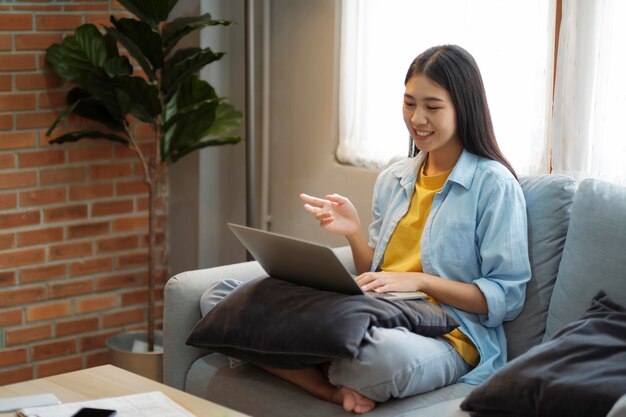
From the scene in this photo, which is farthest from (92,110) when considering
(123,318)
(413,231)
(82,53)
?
(413,231)

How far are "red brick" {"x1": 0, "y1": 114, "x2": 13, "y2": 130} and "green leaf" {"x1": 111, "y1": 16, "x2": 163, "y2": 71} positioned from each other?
1.64 feet

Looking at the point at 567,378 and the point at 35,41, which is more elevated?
the point at 35,41

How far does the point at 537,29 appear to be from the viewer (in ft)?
9.14

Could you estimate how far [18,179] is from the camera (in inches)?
138

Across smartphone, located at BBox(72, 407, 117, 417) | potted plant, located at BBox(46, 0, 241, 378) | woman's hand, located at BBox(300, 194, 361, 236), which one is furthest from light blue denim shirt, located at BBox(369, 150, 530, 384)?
potted plant, located at BBox(46, 0, 241, 378)

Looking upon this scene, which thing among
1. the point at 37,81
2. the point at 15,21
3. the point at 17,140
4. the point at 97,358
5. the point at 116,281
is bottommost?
the point at 97,358

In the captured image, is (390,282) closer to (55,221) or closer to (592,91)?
(592,91)

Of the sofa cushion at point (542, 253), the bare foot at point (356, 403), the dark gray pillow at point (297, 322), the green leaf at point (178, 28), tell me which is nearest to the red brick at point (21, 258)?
the green leaf at point (178, 28)

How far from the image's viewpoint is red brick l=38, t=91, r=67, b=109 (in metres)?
3.53

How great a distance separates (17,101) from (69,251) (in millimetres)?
611

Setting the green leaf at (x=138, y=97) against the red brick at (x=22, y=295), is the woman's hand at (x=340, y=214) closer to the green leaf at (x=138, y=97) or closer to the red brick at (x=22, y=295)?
the green leaf at (x=138, y=97)

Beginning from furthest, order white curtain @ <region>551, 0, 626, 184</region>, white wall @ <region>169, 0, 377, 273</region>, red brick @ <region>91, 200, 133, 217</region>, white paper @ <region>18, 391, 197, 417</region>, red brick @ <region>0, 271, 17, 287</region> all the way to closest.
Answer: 1. red brick @ <region>91, 200, 133, 217</region>
2. white wall @ <region>169, 0, 377, 273</region>
3. red brick @ <region>0, 271, 17, 287</region>
4. white curtain @ <region>551, 0, 626, 184</region>
5. white paper @ <region>18, 391, 197, 417</region>

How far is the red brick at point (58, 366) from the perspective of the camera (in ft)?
12.0

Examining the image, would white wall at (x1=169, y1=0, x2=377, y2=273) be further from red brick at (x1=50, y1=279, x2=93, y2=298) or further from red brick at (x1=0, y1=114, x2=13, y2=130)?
red brick at (x1=0, y1=114, x2=13, y2=130)
